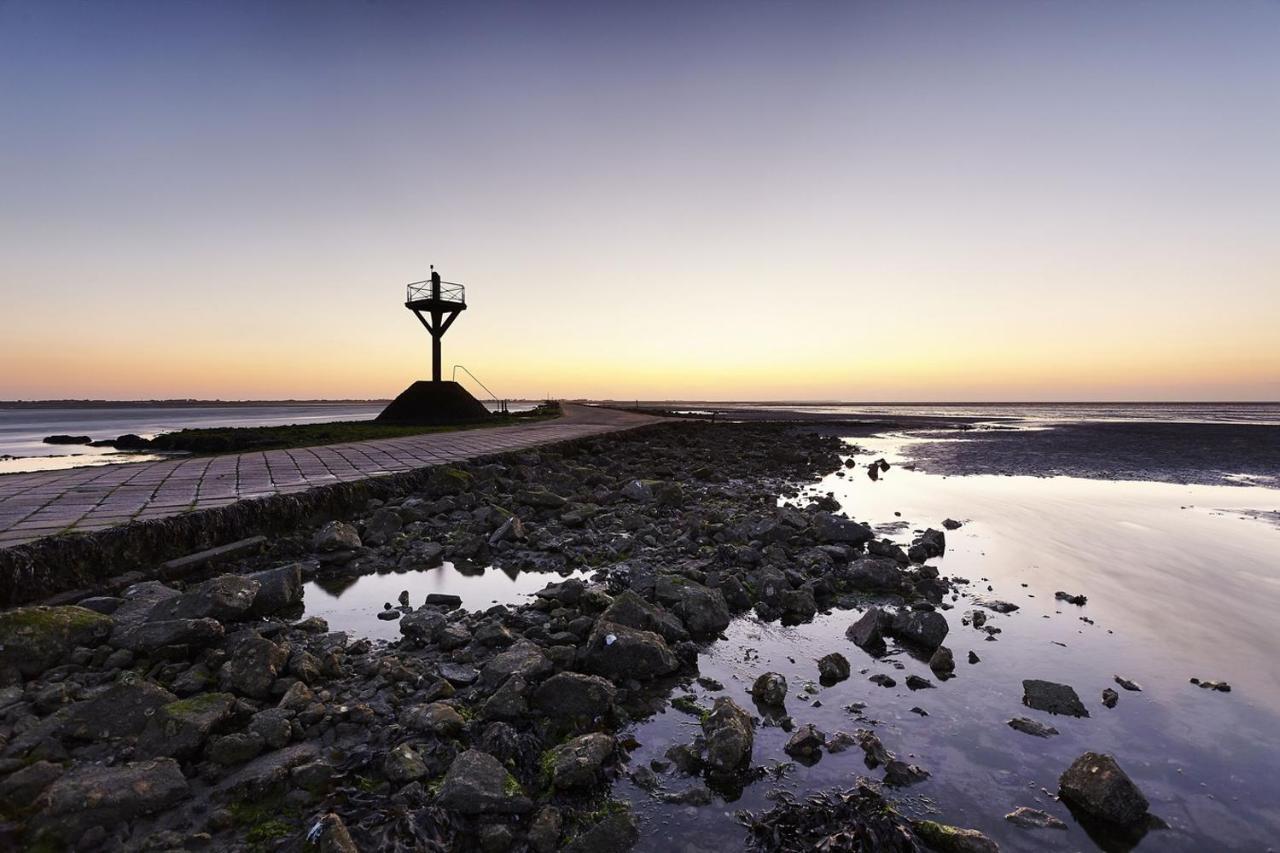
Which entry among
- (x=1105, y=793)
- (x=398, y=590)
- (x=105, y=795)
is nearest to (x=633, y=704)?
(x=1105, y=793)

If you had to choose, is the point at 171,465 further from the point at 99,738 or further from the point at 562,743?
the point at 562,743

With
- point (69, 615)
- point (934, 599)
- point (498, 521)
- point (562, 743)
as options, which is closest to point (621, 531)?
point (498, 521)

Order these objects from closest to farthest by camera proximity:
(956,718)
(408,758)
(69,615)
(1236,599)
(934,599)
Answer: (408,758) < (956,718) < (69,615) < (934,599) < (1236,599)

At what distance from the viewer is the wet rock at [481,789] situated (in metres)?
2.58

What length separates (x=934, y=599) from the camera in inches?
231

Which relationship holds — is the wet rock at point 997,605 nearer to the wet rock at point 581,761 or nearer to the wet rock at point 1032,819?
the wet rock at point 1032,819

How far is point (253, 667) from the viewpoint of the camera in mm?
3479

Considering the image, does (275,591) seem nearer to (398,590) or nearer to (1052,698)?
(398,590)

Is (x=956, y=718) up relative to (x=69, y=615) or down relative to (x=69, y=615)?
down

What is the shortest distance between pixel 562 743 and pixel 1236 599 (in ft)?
24.6

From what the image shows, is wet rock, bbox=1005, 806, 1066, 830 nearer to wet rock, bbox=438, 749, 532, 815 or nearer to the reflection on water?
wet rock, bbox=438, 749, 532, 815

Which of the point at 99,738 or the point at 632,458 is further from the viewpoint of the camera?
the point at 632,458

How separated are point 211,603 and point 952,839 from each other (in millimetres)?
4750

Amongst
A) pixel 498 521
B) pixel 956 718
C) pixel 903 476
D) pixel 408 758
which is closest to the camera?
pixel 408 758
